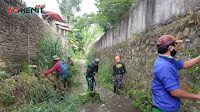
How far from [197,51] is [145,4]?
2.72 meters

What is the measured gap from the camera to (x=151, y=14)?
3.81 m

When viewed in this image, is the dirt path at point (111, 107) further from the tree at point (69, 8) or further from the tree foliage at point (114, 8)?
the tree at point (69, 8)

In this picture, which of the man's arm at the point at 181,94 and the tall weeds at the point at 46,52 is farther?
the tall weeds at the point at 46,52

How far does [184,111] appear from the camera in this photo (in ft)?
7.13

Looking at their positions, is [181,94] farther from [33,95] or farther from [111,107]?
[33,95]

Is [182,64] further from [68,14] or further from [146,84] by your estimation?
[68,14]

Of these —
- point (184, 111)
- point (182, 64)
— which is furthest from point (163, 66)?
point (184, 111)

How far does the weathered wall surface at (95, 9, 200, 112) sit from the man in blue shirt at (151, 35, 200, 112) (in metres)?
0.92

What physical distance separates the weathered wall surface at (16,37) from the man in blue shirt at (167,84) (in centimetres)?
375

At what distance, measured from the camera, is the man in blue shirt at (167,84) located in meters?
1.29

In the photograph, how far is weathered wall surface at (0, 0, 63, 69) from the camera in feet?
11.1

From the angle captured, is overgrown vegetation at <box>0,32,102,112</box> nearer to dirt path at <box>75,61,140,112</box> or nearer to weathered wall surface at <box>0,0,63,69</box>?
dirt path at <box>75,61,140,112</box>

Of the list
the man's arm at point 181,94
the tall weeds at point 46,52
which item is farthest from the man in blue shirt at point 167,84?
the tall weeds at point 46,52

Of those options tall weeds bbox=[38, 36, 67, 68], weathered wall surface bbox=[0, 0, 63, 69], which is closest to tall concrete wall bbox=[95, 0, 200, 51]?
tall weeds bbox=[38, 36, 67, 68]
